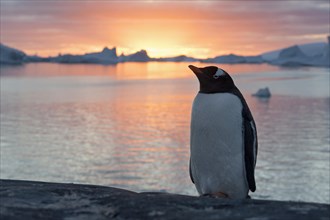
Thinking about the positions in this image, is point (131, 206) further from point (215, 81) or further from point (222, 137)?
point (215, 81)

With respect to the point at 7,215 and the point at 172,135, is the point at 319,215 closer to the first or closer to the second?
the point at 7,215

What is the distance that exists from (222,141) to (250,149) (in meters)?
0.27

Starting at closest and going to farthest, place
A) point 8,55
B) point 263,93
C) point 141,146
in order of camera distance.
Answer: point 141,146
point 263,93
point 8,55

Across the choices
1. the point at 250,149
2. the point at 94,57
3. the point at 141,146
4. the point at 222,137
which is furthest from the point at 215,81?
the point at 94,57

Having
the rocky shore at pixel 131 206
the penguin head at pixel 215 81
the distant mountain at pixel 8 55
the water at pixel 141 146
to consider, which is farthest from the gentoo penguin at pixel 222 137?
the distant mountain at pixel 8 55

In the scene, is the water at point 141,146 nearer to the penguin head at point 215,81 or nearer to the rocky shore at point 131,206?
the penguin head at point 215,81

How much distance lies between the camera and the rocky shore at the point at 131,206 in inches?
111

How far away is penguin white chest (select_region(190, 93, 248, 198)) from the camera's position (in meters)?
4.28

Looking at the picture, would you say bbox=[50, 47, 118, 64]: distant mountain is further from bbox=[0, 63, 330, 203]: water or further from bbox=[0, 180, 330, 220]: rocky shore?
bbox=[0, 180, 330, 220]: rocky shore

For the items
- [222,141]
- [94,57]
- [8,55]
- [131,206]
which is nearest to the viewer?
[131,206]

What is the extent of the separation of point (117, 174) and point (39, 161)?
5.39 m

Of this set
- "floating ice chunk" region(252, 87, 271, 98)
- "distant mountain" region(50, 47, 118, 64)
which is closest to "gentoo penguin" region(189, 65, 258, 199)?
"floating ice chunk" region(252, 87, 271, 98)

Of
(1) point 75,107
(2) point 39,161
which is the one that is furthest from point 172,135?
(1) point 75,107

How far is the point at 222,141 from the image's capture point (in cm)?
430
